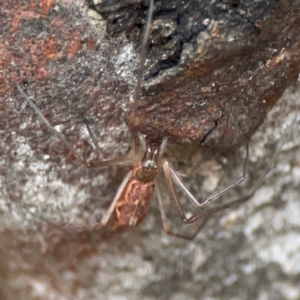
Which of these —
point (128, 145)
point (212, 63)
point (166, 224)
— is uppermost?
point (212, 63)

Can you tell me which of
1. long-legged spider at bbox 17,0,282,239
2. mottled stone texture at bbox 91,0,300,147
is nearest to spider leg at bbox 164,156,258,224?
long-legged spider at bbox 17,0,282,239

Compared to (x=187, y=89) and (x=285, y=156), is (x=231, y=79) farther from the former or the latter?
(x=285, y=156)

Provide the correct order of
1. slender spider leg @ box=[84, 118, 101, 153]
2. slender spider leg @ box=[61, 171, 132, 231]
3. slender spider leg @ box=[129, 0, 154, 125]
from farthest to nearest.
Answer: slender spider leg @ box=[61, 171, 132, 231] < slender spider leg @ box=[84, 118, 101, 153] < slender spider leg @ box=[129, 0, 154, 125]

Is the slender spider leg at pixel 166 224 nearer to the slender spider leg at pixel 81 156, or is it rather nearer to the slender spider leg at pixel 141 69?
the slender spider leg at pixel 81 156

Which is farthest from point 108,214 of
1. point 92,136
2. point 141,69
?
point 141,69

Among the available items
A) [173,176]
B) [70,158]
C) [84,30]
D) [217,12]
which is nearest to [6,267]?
[70,158]

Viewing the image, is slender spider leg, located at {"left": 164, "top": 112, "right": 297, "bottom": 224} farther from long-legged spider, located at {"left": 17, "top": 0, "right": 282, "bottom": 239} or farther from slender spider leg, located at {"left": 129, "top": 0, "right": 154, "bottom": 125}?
slender spider leg, located at {"left": 129, "top": 0, "right": 154, "bottom": 125}

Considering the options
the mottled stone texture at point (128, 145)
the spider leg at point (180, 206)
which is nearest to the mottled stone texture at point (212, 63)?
the mottled stone texture at point (128, 145)

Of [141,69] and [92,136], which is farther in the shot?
[92,136]

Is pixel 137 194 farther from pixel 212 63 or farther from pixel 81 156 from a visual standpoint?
pixel 212 63
